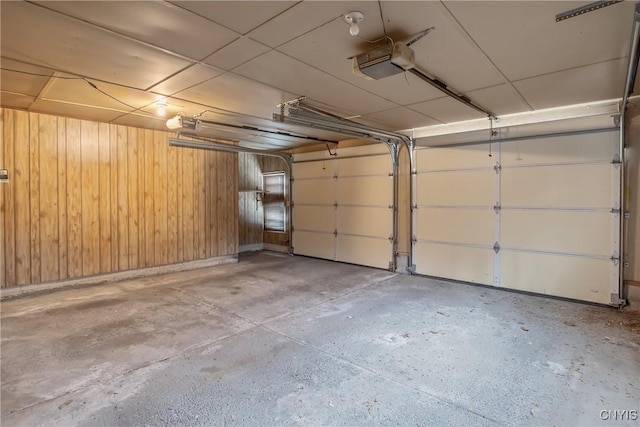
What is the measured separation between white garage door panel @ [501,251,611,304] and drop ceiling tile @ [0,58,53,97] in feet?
18.3

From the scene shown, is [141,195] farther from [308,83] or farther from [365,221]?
[365,221]

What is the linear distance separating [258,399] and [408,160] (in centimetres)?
437

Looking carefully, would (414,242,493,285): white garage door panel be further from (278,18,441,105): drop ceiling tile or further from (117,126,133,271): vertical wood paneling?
(117,126,133,271): vertical wood paneling

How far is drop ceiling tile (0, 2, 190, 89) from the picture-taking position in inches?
79.8

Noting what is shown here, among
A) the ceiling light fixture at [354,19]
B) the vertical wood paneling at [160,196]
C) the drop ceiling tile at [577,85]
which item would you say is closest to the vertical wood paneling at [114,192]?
the vertical wood paneling at [160,196]

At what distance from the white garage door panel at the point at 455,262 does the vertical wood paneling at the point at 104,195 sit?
189 inches

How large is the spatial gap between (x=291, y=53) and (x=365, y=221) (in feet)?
12.7

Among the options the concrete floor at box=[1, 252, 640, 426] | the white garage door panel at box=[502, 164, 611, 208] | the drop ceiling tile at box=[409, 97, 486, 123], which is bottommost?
the concrete floor at box=[1, 252, 640, 426]

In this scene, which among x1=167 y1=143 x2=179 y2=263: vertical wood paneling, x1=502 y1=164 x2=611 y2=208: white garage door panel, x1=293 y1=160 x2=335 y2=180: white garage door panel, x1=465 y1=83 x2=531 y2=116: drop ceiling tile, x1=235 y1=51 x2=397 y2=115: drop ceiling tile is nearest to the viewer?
x1=235 y1=51 x2=397 y2=115: drop ceiling tile

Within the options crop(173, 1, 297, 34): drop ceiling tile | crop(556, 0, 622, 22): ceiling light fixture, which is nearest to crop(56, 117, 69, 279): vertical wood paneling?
crop(173, 1, 297, 34): drop ceiling tile

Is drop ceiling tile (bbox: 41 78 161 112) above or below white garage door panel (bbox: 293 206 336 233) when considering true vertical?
above

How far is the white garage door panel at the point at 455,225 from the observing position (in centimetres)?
457

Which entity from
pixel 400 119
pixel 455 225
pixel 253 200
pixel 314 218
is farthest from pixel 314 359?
pixel 253 200

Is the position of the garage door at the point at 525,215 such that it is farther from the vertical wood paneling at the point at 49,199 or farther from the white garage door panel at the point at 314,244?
the vertical wood paneling at the point at 49,199
